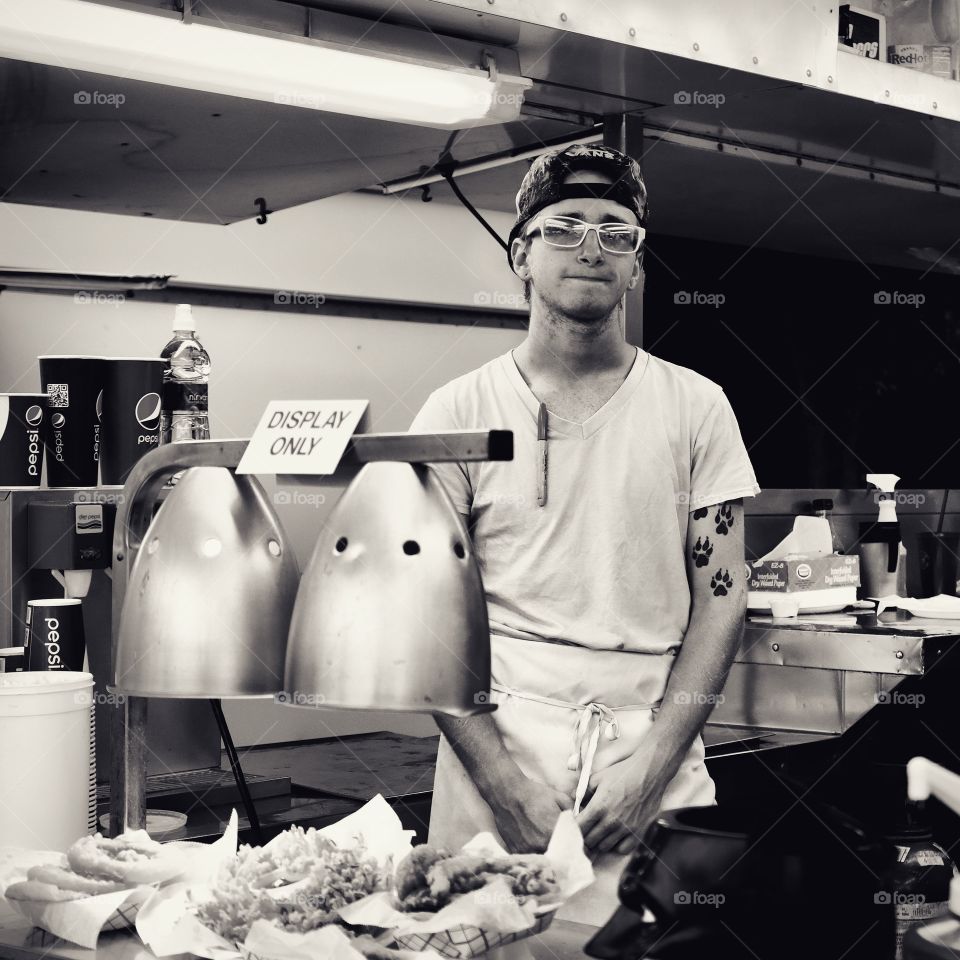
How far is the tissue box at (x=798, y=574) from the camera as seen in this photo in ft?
9.69

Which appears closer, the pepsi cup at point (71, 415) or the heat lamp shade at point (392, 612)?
the heat lamp shade at point (392, 612)

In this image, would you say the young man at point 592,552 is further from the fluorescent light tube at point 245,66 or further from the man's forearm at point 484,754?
the fluorescent light tube at point 245,66

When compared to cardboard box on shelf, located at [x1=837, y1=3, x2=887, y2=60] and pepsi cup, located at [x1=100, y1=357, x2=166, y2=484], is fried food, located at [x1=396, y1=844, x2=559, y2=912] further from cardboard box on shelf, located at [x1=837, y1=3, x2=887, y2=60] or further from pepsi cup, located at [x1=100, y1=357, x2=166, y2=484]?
cardboard box on shelf, located at [x1=837, y1=3, x2=887, y2=60]

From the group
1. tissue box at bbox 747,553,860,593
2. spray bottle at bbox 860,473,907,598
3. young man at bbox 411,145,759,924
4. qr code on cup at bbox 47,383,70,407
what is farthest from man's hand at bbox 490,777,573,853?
spray bottle at bbox 860,473,907,598

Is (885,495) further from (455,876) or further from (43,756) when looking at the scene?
(455,876)

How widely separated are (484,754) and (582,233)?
688mm

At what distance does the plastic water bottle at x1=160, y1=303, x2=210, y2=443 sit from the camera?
206cm

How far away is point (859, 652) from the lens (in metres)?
2.53

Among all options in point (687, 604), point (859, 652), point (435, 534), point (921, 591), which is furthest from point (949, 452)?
point (435, 534)

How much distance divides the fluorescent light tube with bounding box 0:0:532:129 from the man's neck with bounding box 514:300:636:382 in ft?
1.27

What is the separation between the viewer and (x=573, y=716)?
1.73 metres

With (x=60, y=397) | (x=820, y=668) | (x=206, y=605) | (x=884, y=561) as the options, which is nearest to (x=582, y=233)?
(x=60, y=397)

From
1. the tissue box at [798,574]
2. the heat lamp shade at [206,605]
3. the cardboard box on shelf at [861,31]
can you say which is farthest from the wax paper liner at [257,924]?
the tissue box at [798,574]

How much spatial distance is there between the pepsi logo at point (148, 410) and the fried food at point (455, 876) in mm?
1074
